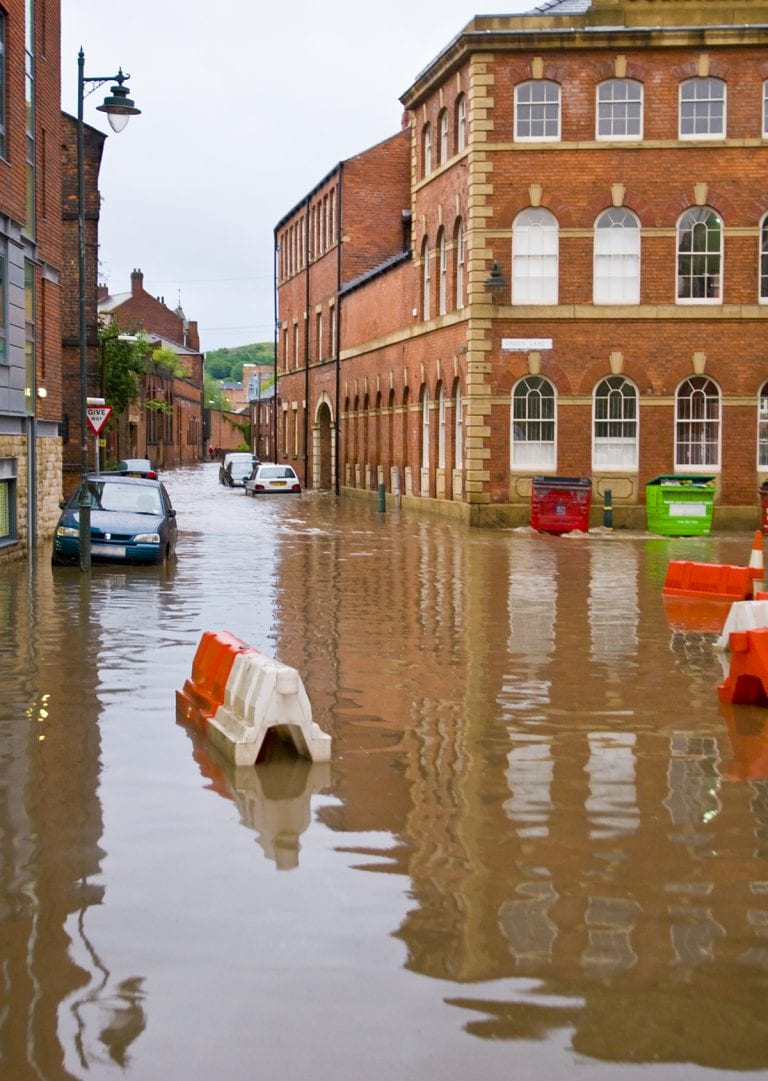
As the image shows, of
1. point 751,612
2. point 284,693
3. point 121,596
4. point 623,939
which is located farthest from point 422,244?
point 623,939

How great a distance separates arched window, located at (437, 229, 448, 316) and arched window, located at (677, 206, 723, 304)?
6.90 metres

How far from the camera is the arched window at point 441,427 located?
40344mm

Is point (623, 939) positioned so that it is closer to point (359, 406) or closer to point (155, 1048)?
point (155, 1048)

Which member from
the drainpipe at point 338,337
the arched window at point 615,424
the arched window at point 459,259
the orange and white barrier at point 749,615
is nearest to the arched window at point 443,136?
the arched window at point 459,259

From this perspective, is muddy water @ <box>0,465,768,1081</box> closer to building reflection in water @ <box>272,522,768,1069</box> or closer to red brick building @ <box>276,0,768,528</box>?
building reflection in water @ <box>272,522,768,1069</box>

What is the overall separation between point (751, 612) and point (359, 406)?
1699 inches

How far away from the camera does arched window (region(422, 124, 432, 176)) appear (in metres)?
41.5

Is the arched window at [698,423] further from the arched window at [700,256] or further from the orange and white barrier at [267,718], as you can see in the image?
the orange and white barrier at [267,718]

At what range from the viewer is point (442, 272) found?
133 feet

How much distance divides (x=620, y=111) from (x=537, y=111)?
1887 millimetres

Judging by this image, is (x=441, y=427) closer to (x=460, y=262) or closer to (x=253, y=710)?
(x=460, y=262)

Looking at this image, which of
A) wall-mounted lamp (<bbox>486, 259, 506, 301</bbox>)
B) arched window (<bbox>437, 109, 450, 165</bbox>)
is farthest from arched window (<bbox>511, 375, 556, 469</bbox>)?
arched window (<bbox>437, 109, 450, 165</bbox>)

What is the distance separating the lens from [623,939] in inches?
228

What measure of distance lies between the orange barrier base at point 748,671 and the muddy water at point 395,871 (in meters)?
0.28
